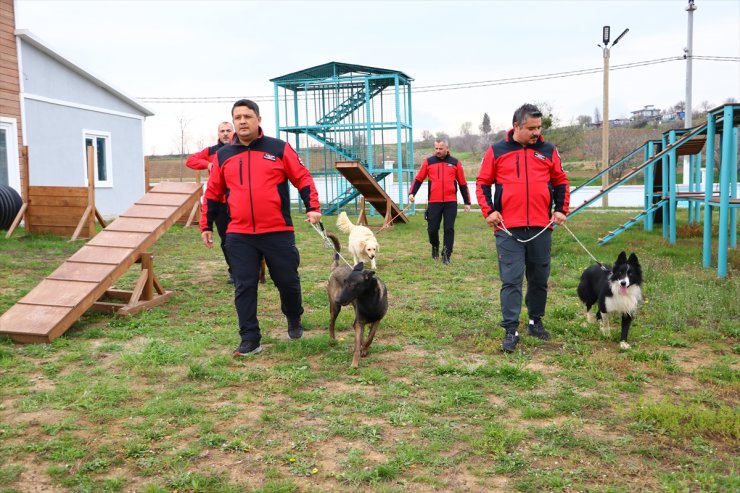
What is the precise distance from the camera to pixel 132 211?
7.41m

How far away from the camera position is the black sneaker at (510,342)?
5.20m

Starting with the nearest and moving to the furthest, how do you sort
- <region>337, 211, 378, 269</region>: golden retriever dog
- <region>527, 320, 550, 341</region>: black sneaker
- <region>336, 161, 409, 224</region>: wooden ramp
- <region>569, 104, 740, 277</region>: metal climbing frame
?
1. <region>527, 320, 550, 341</region>: black sneaker
2. <region>569, 104, 740, 277</region>: metal climbing frame
3. <region>337, 211, 378, 269</region>: golden retriever dog
4. <region>336, 161, 409, 224</region>: wooden ramp

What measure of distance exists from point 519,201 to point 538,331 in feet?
4.27

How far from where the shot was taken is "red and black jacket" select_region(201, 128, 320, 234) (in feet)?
16.6

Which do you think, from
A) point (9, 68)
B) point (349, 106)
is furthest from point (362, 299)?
point (349, 106)

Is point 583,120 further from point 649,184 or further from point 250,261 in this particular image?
point 250,261

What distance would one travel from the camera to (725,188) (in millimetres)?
8109

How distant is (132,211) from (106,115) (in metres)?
12.8

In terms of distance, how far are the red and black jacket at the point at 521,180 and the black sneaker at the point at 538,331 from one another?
1.01 meters

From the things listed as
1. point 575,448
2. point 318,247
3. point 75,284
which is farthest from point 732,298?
point 318,247

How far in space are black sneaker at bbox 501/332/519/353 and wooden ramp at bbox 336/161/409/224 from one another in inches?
351

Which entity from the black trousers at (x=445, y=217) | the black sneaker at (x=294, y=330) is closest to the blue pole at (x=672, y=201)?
the black trousers at (x=445, y=217)

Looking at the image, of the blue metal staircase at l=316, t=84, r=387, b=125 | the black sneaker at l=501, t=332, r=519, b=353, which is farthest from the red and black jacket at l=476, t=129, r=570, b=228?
the blue metal staircase at l=316, t=84, r=387, b=125

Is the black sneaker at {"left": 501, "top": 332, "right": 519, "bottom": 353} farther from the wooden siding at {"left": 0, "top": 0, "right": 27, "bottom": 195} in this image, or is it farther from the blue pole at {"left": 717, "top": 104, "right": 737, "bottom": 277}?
the wooden siding at {"left": 0, "top": 0, "right": 27, "bottom": 195}
